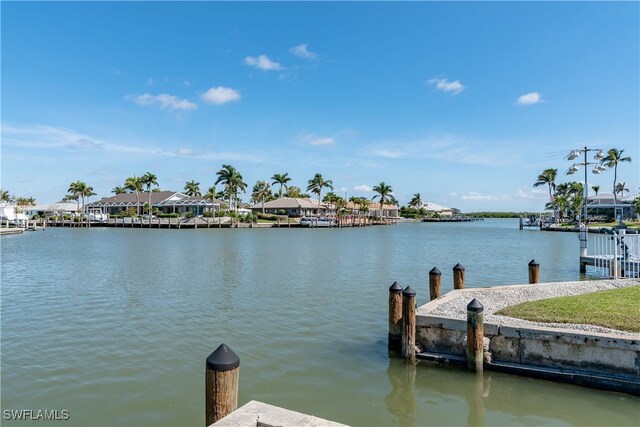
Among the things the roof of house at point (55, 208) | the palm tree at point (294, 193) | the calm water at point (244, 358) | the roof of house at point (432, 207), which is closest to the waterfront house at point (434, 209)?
the roof of house at point (432, 207)

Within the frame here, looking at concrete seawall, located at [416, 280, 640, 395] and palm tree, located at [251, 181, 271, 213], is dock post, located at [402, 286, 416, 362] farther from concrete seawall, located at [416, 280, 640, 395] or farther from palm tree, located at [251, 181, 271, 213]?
palm tree, located at [251, 181, 271, 213]

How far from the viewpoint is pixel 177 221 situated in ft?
287

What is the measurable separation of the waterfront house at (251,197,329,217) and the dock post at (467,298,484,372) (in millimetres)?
102300

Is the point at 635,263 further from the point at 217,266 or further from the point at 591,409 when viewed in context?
the point at 217,266

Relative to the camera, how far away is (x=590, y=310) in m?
9.79

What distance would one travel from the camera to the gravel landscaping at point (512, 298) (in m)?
9.12

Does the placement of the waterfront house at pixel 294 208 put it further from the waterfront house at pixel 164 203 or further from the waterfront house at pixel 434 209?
the waterfront house at pixel 434 209

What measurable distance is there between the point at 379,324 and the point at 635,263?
38.7 feet

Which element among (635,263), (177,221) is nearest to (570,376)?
(635,263)

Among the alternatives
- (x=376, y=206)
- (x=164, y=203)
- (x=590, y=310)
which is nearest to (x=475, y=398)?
(x=590, y=310)

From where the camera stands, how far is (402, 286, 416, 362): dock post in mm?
9789

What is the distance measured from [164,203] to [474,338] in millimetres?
107976

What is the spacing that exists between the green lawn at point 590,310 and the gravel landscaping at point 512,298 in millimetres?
253

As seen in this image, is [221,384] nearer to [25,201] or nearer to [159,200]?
[159,200]
